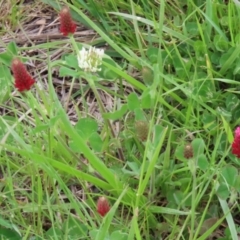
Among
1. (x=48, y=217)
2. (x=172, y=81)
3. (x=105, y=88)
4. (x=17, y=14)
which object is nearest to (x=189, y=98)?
(x=172, y=81)

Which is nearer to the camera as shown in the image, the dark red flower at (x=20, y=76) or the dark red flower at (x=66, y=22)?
the dark red flower at (x=20, y=76)

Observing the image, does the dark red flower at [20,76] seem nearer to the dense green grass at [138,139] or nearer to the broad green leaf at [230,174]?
the dense green grass at [138,139]

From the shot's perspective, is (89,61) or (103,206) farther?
(89,61)

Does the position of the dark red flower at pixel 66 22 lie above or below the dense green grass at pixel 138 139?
above

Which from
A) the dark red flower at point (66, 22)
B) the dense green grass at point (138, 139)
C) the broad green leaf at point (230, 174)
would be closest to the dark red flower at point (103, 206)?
the dense green grass at point (138, 139)

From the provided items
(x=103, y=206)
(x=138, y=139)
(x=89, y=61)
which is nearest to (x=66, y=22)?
(x=89, y=61)

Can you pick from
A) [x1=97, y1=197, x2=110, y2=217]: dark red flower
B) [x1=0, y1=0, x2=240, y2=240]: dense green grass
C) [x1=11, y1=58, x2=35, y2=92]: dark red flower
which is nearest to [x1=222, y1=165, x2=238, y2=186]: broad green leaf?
[x1=0, y1=0, x2=240, y2=240]: dense green grass

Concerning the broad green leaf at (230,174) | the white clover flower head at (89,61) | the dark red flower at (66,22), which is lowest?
the broad green leaf at (230,174)

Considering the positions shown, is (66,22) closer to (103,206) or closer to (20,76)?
(20,76)

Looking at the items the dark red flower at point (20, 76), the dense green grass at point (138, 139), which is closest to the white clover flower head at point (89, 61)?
the dense green grass at point (138, 139)
